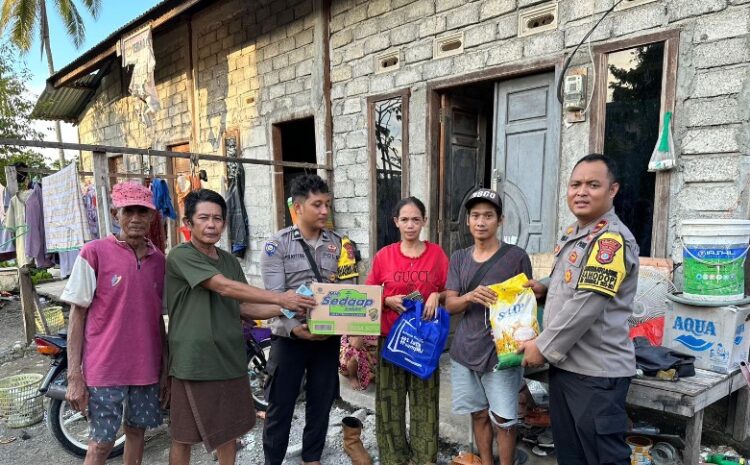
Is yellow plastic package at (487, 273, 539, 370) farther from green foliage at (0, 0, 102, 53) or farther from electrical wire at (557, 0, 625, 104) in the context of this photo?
green foliage at (0, 0, 102, 53)

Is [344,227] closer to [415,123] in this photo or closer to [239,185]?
[415,123]

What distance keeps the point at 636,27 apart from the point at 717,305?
84.4 inches

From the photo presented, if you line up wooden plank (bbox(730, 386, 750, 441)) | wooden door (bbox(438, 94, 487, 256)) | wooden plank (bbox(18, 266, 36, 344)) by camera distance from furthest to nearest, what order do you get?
wooden plank (bbox(18, 266, 36, 344)) → wooden door (bbox(438, 94, 487, 256)) → wooden plank (bbox(730, 386, 750, 441))

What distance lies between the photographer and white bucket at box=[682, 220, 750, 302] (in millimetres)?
2564

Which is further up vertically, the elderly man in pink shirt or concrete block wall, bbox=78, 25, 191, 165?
concrete block wall, bbox=78, 25, 191, 165

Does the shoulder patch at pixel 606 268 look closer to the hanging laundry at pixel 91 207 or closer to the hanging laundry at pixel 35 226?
the hanging laundry at pixel 91 207

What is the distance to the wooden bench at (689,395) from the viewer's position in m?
2.31

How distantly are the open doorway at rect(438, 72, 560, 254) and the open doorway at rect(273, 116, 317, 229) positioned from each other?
227 cm

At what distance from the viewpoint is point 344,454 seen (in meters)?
3.19

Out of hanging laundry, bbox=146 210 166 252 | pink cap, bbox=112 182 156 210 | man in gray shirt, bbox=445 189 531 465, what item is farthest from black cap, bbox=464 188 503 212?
hanging laundry, bbox=146 210 166 252

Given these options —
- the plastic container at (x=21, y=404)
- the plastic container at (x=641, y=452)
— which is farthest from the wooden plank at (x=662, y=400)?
the plastic container at (x=21, y=404)

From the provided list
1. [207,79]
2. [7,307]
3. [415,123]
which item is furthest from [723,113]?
[7,307]

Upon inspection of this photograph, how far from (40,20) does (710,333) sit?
25.1 meters

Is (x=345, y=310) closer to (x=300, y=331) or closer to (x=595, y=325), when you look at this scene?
(x=300, y=331)
